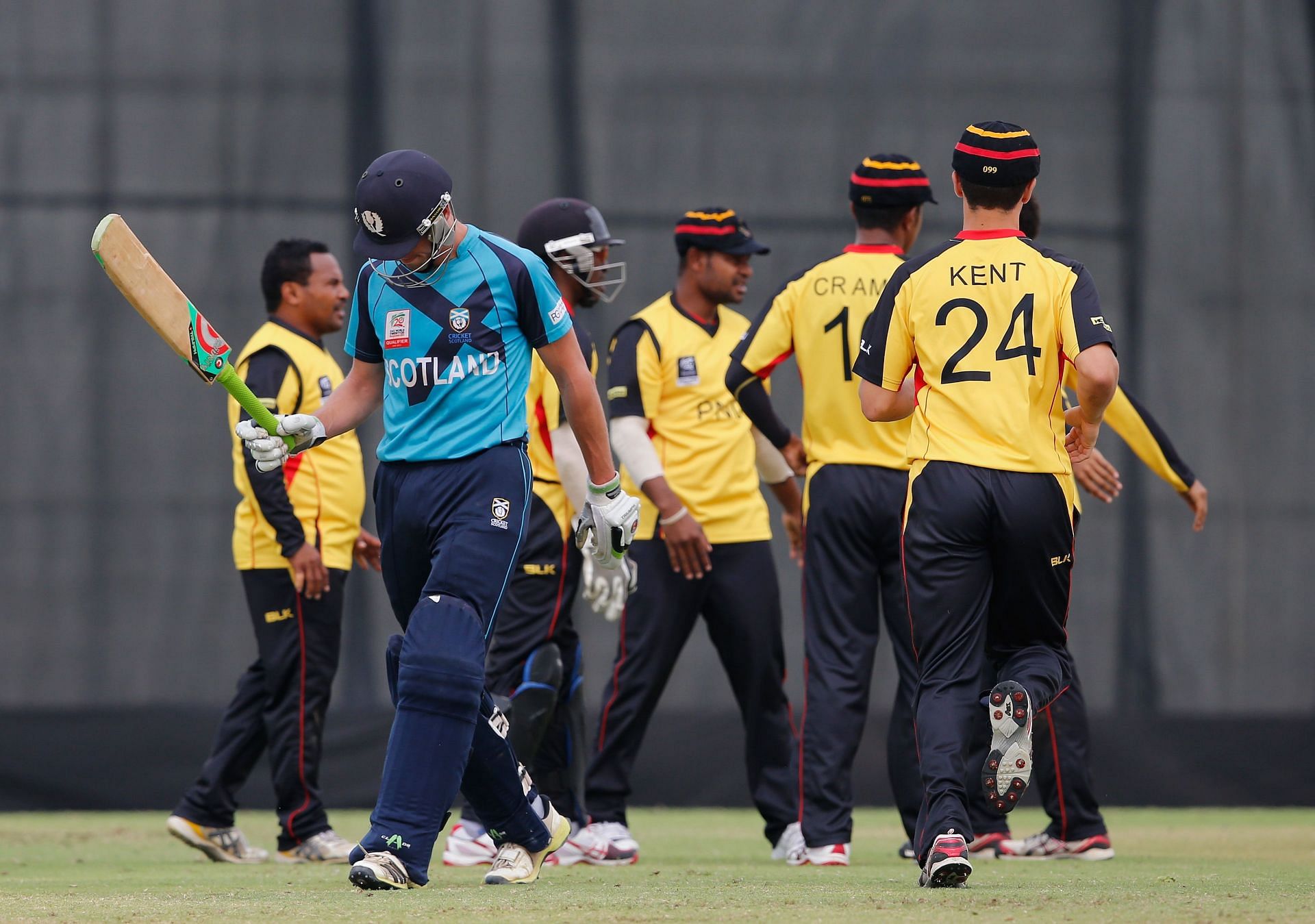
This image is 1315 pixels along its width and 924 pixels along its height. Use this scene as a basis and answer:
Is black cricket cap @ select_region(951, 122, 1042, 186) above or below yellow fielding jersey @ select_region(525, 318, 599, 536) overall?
above

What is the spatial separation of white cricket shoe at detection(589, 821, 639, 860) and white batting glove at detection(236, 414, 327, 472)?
5.76 ft

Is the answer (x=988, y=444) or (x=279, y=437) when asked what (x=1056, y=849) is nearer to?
(x=988, y=444)

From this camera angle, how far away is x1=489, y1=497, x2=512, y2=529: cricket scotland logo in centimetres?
333

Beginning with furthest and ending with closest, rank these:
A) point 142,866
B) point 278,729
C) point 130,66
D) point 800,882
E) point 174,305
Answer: point 130,66 → point 278,729 → point 142,866 → point 800,882 → point 174,305

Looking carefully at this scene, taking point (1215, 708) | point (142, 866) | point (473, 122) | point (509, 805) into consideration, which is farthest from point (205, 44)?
point (1215, 708)

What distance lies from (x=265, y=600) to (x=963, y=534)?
2.30m

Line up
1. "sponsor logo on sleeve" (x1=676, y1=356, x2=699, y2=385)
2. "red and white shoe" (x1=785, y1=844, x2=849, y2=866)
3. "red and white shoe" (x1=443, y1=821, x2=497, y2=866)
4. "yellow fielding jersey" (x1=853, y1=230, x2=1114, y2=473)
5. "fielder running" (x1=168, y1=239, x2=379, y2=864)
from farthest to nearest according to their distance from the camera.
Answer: "sponsor logo on sleeve" (x1=676, y1=356, x2=699, y2=385), "fielder running" (x1=168, y1=239, x2=379, y2=864), "red and white shoe" (x1=443, y1=821, x2=497, y2=866), "red and white shoe" (x1=785, y1=844, x2=849, y2=866), "yellow fielding jersey" (x1=853, y1=230, x2=1114, y2=473)

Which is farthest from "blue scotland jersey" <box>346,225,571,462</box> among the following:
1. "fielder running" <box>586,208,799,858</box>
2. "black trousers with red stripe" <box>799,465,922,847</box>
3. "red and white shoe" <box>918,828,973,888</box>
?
"fielder running" <box>586,208,799,858</box>

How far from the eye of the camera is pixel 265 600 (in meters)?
4.92

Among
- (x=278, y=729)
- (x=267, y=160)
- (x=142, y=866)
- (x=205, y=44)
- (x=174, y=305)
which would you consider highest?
(x=205, y=44)

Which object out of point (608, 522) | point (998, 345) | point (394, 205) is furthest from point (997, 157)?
point (394, 205)

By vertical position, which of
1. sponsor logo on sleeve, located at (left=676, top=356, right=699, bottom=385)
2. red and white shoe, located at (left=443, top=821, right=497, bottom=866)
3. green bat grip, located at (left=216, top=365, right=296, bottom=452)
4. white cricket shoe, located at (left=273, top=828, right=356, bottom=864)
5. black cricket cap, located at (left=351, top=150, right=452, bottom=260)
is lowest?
white cricket shoe, located at (left=273, top=828, right=356, bottom=864)

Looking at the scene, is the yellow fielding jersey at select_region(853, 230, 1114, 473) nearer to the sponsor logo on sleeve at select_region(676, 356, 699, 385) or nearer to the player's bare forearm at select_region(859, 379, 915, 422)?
the player's bare forearm at select_region(859, 379, 915, 422)

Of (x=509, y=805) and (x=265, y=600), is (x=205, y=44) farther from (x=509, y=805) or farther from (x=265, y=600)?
(x=509, y=805)
